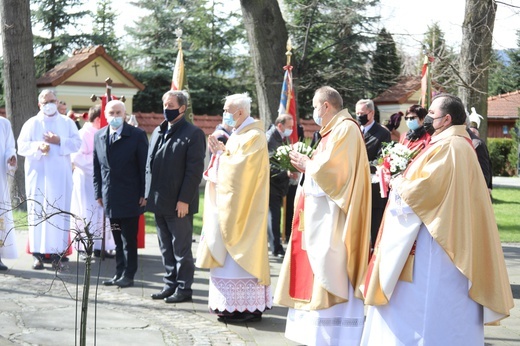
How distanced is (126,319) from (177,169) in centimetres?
157

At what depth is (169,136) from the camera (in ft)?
28.9

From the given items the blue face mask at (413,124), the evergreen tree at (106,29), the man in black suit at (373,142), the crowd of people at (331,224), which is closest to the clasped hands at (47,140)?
the crowd of people at (331,224)

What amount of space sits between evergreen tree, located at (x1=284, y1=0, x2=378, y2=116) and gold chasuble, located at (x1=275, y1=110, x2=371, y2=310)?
18747mm

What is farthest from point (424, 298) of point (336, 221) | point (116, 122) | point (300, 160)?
point (116, 122)

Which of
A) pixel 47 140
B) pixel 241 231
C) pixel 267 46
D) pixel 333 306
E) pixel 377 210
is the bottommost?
pixel 333 306

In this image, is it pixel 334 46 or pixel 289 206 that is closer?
pixel 289 206

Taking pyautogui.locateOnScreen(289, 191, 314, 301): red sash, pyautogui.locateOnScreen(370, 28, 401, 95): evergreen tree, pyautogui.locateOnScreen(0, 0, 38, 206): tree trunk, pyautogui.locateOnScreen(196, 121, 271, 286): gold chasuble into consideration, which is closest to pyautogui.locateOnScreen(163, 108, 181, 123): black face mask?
pyautogui.locateOnScreen(196, 121, 271, 286): gold chasuble

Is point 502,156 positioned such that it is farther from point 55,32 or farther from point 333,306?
point 333,306

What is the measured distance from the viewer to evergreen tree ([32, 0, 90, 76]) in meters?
34.5

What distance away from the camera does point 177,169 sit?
28.5 ft

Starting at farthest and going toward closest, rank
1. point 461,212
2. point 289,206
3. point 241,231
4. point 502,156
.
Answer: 1. point 502,156
2. point 289,206
3. point 241,231
4. point 461,212

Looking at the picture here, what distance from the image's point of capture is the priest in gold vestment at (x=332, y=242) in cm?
684

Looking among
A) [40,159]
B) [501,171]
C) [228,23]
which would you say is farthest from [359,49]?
[40,159]

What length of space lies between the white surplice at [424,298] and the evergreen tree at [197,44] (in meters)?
27.6
